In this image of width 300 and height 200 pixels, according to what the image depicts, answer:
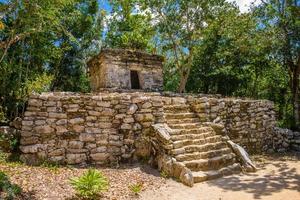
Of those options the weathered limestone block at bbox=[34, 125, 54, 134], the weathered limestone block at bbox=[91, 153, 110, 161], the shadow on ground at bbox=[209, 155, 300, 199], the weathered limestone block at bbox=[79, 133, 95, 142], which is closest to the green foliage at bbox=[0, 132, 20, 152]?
the weathered limestone block at bbox=[34, 125, 54, 134]

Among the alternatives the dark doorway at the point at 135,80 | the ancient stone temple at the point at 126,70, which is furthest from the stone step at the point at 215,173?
the dark doorway at the point at 135,80

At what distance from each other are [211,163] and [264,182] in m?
1.33

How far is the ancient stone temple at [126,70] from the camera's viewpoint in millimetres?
13320

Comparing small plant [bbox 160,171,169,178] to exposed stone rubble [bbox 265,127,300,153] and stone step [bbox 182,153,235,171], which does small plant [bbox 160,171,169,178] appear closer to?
stone step [bbox 182,153,235,171]

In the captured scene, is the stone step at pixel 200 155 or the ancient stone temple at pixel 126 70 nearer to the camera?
the stone step at pixel 200 155

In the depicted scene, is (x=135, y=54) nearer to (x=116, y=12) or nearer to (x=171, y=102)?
(x=171, y=102)

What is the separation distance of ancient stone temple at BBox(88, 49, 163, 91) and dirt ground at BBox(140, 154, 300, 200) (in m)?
7.50

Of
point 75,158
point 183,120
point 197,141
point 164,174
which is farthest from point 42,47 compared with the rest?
point 164,174

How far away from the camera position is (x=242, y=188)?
20.9 feet

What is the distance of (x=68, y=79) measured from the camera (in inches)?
706

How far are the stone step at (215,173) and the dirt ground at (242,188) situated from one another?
0.42 ft

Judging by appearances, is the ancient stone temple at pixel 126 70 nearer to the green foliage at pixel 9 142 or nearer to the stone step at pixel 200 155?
the green foliage at pixel 9 142

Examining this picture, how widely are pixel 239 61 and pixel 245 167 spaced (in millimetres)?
11499

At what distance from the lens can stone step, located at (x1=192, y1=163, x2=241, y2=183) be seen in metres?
6.84
